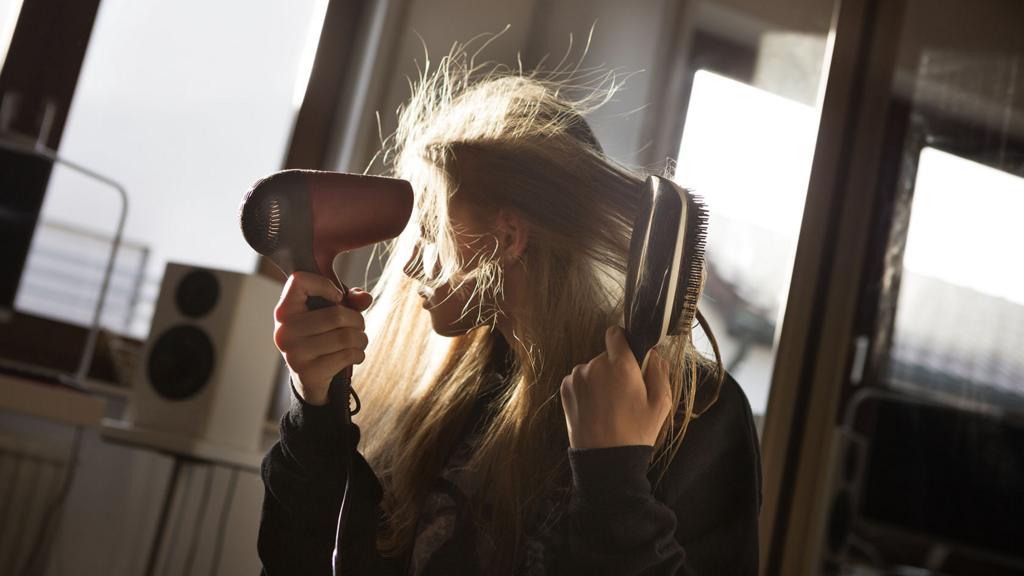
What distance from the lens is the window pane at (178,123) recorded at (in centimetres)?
95

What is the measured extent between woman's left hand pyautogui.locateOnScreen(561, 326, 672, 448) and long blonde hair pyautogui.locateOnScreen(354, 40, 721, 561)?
0.03m

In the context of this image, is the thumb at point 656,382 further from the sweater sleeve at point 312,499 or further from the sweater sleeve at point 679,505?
the sweater sleeve at point 312,499

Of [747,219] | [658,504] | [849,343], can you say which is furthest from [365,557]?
[849,343]

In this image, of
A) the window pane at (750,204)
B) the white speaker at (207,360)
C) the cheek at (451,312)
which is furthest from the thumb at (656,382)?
the white speaker at (207,360)

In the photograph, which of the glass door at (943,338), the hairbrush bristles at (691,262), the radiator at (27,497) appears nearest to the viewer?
the hairbrush bristles at (691,262)

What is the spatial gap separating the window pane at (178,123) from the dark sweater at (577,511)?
1.41 ft

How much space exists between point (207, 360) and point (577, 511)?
739mm

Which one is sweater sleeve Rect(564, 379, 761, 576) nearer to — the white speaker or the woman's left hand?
the woman's left hand

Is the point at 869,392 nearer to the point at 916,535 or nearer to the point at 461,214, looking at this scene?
the point at 916,535

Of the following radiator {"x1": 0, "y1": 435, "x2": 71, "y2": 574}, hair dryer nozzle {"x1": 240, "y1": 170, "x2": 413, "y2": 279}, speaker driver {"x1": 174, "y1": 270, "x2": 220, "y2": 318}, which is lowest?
radiator {"x1": 0, "y1": 435, "x2": 71, "y2": 574}

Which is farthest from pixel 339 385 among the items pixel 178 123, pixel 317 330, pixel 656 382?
pixel 178 123

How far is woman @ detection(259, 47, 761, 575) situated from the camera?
355 millimetres

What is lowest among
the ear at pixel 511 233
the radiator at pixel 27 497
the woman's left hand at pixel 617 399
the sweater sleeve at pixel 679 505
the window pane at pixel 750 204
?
the radiator at pixel 27 497

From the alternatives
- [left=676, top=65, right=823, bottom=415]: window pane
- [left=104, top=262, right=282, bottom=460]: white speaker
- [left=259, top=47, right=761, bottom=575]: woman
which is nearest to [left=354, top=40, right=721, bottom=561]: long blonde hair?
[left=259, top=47, right=761, bottom=575]: woman
